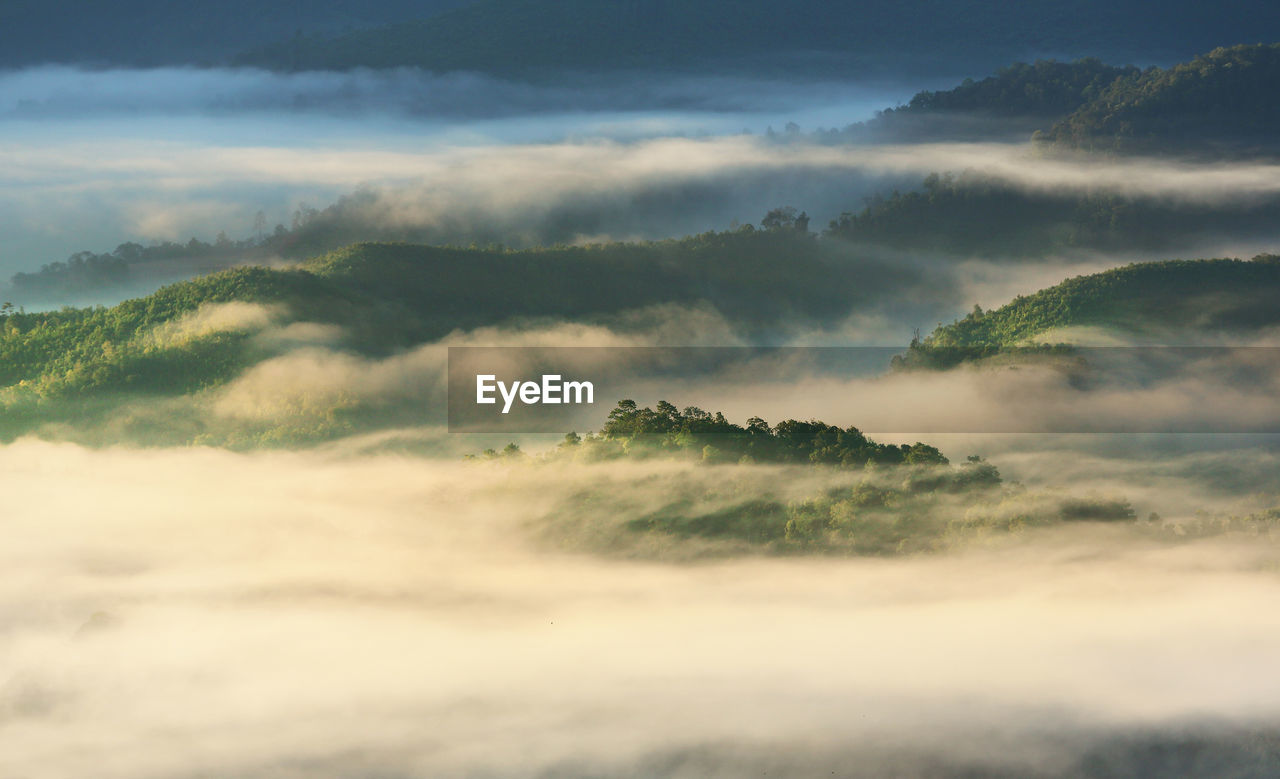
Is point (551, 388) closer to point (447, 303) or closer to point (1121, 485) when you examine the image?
point (447, 303)

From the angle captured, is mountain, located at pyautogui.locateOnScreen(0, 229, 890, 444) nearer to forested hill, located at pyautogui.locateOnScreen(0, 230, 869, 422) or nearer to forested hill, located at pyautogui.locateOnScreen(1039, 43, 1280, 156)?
forested hill, located at pyautogui.locateOnScreen(0, 230, 869, 422)

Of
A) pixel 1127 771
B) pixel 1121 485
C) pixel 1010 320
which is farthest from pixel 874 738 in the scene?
pixel 1010 320

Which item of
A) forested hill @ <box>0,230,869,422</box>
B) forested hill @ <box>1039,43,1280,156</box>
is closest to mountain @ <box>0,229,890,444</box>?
forested hill @ <box>0,230,869,422</box>

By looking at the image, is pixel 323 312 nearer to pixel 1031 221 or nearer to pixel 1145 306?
pixel 1145 306

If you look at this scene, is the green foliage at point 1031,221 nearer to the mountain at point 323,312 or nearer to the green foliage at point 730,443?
the mountain at point 323,312

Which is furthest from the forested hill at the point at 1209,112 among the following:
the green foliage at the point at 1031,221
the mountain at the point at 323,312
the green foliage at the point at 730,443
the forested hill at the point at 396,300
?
the green foliage at the point at 730,443

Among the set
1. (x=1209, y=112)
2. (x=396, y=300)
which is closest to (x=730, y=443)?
(x=396, y=300)
